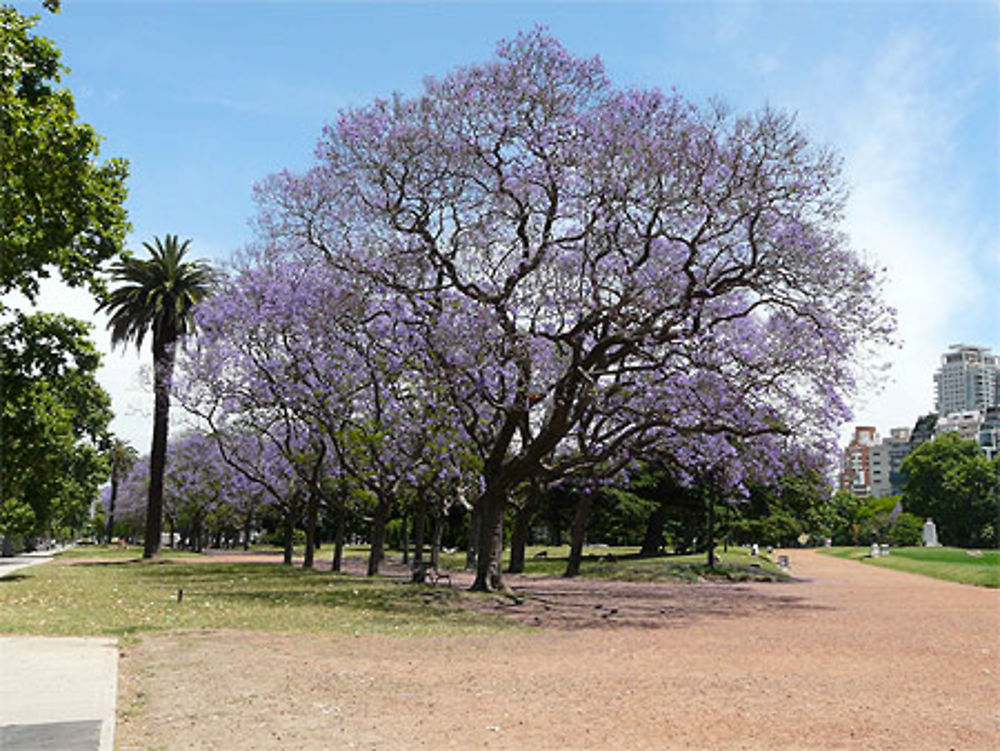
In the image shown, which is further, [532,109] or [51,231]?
[532,109]

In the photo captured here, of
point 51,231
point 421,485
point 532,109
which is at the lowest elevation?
point 421,485

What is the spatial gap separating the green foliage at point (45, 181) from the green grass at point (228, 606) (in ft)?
20.7

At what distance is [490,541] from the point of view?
2267cm

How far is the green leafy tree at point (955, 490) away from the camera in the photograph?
87062mm

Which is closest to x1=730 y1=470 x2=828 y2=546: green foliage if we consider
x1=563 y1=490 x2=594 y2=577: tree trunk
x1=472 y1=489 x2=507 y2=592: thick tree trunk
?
x1=563 y1=490 x2=594 y2=577: tree trunk

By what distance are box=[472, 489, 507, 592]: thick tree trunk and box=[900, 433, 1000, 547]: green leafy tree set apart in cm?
7640

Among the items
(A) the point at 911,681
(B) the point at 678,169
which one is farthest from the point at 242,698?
(B) the point at 678,169

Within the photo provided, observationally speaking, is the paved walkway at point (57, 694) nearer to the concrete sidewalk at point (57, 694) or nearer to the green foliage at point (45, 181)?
the concrete sidewalk at point (57, 694)

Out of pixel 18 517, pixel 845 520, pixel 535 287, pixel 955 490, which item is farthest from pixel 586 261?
pixel 845 520

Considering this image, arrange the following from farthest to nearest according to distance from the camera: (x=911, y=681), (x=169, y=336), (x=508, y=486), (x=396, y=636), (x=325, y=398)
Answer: (x=169, y=336), (x=325, y=398), (x=508, y=486), (x=396, y=636), (x=911, y=681)

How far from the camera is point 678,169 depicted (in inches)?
692

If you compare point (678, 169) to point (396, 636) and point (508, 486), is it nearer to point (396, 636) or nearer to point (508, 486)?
point (508, 486)

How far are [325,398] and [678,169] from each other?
44.6 feet

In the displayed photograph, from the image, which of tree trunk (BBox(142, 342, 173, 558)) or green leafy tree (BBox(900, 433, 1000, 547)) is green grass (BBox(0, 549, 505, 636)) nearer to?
tree trunk (BBox(142, 342, 173, 558))
